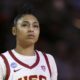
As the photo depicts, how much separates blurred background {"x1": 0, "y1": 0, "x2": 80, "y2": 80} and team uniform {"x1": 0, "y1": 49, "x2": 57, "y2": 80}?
249 centimetres

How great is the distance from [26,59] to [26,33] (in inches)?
9.7

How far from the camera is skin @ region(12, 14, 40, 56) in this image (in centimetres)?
385

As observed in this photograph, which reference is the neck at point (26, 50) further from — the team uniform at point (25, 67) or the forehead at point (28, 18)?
the forehead at point (28, 18)

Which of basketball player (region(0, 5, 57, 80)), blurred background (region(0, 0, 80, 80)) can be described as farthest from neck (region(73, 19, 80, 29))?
basketball player (region(0, 5, 57, 80))

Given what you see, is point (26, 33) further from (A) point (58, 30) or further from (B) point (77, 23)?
(B) point (77, 23)

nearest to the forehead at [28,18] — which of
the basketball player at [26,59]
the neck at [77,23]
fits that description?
the basketball player at [26,59]

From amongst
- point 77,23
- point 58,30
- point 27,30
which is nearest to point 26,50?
point 27,30

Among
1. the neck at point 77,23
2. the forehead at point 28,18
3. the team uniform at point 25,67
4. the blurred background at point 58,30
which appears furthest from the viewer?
the neck at point 77,23

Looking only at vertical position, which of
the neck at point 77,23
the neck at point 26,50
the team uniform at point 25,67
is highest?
the neck at point 77,23

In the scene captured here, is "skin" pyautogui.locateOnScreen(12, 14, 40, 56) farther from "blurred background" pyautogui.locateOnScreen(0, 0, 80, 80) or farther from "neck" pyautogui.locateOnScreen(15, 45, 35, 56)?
"blurred background" pyautogui.locateOnScreen(0, 0, 80, 80)

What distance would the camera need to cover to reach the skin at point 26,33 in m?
3.85

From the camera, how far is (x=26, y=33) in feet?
12.6

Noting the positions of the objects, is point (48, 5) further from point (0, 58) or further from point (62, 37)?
point (0, 58)

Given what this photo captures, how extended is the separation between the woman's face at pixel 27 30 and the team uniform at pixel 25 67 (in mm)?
155
